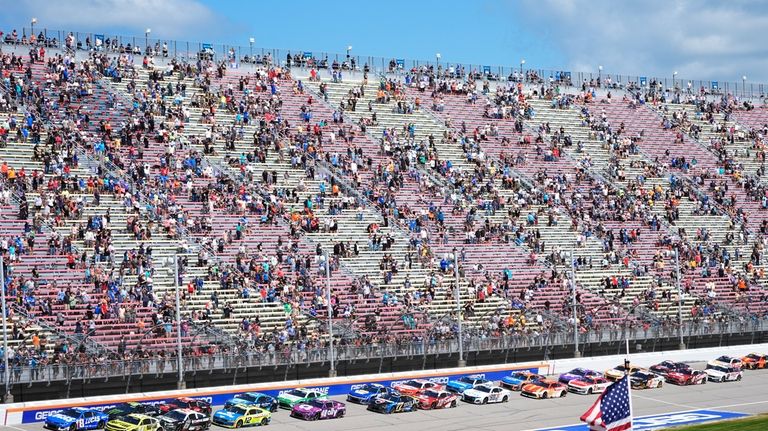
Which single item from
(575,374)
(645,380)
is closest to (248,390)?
(575,374)

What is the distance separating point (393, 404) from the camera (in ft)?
169

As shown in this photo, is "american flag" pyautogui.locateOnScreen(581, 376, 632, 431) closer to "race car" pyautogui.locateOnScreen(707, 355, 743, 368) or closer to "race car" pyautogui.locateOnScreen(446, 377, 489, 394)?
"race car" pyautogui.locateOnScreen(446, 377, 489, 394)

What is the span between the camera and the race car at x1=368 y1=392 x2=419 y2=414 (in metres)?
51.5

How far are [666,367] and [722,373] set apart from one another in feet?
10.1

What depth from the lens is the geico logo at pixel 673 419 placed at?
5025 centimetres

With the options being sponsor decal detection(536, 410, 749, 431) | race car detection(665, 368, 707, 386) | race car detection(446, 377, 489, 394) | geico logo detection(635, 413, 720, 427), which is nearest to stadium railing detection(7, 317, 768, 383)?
race car detection(446, 377, 489, 394)

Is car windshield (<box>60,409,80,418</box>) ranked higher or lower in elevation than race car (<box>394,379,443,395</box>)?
higher

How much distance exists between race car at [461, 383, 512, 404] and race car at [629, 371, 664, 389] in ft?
26.6

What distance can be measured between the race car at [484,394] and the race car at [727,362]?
14.6 m

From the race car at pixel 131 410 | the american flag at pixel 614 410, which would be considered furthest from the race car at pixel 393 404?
the american flag at pixel 614 410

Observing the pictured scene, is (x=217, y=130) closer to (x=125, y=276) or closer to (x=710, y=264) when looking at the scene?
(x=125, y=276)

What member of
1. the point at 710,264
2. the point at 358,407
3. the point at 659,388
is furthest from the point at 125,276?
the point at 710,264

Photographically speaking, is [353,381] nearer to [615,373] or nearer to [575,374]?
[575,374]

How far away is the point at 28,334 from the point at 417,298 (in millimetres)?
20592
